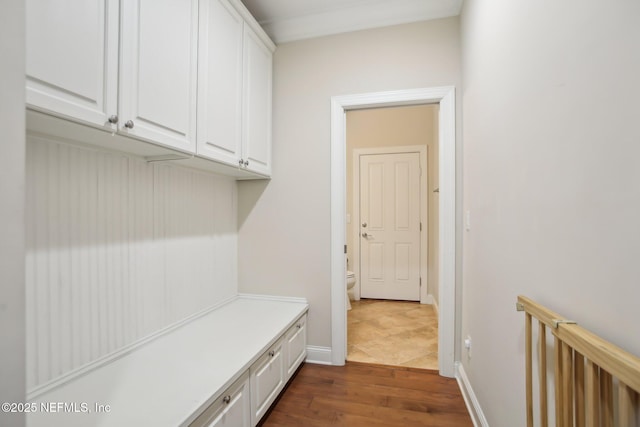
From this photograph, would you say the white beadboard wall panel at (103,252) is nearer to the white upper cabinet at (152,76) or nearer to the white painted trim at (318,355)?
the white upper cabinet at (152,76)

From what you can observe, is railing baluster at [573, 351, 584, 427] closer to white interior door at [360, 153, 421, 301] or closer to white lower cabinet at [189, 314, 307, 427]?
white lower cabinet at [189, 314, 307, 427]

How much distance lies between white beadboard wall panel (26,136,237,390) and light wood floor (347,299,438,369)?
1486 millimetres

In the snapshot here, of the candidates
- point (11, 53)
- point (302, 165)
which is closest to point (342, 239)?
point (302, 165)

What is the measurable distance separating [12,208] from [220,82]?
144 cm

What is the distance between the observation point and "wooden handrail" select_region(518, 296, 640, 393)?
525 millimetres

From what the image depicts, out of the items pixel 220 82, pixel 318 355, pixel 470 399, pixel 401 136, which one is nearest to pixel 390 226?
pixel 401 136

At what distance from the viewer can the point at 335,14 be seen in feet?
7.43

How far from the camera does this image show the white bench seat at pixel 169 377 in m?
1.02

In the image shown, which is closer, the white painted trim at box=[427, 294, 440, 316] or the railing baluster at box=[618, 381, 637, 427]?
the railing baluster at box=[618, 381, 637, 427]

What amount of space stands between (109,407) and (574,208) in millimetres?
1650

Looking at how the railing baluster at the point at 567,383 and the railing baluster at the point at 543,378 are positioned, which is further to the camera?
the railing baluster at the point at 543,378

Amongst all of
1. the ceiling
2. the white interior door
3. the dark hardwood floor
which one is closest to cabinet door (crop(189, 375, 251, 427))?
the dark hardwood floor

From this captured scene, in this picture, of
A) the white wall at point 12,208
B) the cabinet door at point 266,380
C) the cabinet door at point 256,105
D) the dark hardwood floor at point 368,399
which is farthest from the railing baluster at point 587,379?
the cabinet door at point 256,105

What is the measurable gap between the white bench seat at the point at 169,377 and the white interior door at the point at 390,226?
Result: 236 centimetres
